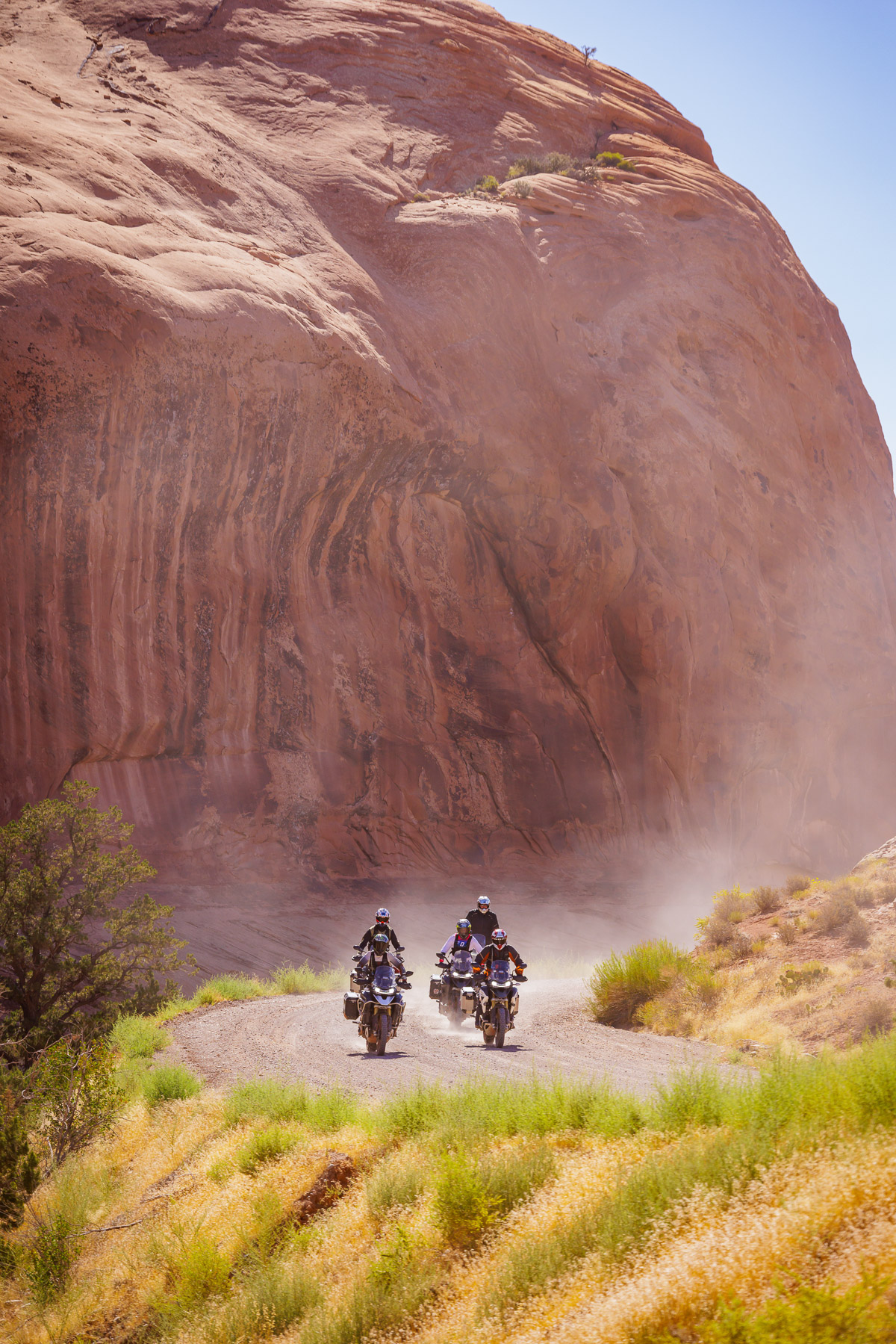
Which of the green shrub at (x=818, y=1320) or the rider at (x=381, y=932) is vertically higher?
the green shrub at (x=818, y=1320)

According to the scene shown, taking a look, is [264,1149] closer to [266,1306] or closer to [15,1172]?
[266,1306]

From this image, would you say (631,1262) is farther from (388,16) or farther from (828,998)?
(388,16)

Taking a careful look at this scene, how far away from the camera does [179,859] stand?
2655 cm

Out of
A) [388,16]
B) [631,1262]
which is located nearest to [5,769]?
[631,1262]

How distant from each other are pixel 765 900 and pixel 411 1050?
7.54 m

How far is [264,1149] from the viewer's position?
8602mm

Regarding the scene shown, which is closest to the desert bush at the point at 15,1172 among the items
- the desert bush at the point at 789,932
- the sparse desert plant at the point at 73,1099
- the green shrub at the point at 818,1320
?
the sparse desert plant at the point at 73,1099

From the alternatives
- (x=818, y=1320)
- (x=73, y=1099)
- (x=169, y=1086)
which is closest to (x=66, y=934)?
(x=73, y=1099)

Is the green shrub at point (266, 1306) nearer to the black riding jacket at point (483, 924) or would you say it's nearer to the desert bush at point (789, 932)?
the black riding jacket at point (483, 924)

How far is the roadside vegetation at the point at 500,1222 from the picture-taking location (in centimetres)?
446

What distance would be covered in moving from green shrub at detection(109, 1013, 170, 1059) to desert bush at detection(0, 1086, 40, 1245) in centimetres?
283

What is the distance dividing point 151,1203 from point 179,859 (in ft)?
58.7

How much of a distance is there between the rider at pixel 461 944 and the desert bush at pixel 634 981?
219 centimetres

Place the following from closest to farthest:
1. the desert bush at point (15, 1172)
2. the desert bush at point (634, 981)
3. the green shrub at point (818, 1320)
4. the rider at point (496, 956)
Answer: the green shrub at point (818, 1320) < the desert bush at point (15, 1172) < the rider at point (496, 956) < the desert bush at point (634, 981)
